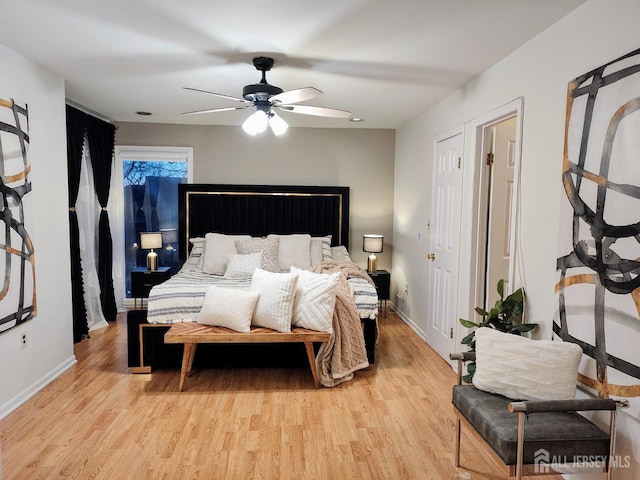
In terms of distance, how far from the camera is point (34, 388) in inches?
129

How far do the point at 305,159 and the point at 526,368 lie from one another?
4263 mm

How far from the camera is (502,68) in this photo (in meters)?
3.08

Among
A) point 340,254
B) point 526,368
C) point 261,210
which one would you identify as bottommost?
point 526,368

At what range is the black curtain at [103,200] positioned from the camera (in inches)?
198

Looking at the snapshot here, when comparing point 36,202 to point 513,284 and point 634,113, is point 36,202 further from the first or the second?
point 634,113

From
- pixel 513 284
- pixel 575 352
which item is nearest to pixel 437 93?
pixel 513 284

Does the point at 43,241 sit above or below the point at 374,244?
above

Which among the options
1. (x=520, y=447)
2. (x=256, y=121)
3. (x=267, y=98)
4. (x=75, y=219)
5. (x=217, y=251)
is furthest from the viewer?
(x=217, y=251)

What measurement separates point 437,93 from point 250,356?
2853 mm

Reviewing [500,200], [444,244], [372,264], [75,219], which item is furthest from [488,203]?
[75,219]

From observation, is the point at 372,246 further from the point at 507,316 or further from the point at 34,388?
the point at 34,388

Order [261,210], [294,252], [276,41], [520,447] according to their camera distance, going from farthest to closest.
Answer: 1. [261,210]
2. [294,252]
3. [276,41]
4. [520,447]

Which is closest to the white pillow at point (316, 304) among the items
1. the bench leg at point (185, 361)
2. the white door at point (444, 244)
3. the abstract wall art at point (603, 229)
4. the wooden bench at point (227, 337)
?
the wooden bench at point (227, 337)

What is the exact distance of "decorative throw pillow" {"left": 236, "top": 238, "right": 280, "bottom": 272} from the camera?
16.1 feet
